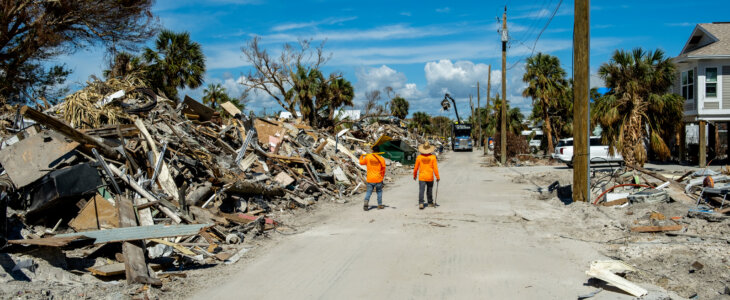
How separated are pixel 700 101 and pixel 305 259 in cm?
2665

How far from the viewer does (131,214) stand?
7.82 metres

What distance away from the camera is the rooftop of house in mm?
25450

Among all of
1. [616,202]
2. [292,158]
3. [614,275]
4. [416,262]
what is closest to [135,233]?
[416,262]

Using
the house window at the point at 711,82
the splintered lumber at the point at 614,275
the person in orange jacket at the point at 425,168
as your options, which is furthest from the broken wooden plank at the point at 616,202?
the house window at the point at 711,82

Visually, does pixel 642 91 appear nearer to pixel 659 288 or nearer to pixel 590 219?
pixel 590 219

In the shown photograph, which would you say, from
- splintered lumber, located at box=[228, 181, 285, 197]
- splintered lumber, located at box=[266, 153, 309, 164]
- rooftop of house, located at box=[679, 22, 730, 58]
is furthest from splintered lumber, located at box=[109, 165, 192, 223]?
rooftop of house, located at box=[679, 22, 730, 58]

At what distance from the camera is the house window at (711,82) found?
2572cm

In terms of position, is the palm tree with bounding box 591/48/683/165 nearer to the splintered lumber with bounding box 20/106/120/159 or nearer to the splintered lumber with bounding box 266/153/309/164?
the splintered lumber with bounding box 266/153/309/164

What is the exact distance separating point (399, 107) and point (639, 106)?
58297mm

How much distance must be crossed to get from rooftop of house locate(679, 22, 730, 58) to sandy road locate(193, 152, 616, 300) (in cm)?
2132

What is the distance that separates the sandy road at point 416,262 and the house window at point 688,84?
71.1ft

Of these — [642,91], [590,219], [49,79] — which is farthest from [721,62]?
[49,79]

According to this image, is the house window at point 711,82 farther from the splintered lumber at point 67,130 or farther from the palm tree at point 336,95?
the splintered lumber at point 67,130

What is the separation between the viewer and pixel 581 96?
37.8 feet
